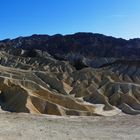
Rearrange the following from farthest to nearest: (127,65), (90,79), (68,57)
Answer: (68,57) → (127,65) → (90,79)

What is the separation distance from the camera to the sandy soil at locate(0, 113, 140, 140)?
66.1 ft

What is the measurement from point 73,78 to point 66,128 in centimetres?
7068

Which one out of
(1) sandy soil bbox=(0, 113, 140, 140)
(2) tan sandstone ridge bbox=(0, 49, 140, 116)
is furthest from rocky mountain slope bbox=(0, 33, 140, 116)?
(1) sandy soil bbox=(0, 113, 140, 140)

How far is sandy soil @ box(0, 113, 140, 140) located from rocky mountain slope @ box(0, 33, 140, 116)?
47.7ft

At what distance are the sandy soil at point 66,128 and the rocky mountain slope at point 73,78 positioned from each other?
14.5 m

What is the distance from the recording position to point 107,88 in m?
78.7

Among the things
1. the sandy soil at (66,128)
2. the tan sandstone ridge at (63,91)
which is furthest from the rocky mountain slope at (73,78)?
the sandy soil at (66,128)

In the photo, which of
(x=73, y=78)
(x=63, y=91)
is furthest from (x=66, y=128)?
(x=73, y=78)

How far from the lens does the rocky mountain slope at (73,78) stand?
1764 inches

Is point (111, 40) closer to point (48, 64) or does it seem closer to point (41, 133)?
point (48, 64)

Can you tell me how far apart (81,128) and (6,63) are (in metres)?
94.8

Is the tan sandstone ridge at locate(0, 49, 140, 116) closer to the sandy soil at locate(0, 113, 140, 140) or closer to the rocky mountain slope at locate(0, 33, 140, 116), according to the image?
the rocky mountain slope at locate(0, 33, 140, 116)

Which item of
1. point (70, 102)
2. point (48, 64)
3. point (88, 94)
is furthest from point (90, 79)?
point (70, 102)

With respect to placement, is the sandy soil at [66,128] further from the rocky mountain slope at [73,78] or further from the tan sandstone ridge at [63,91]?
the rocky mountain slope at [73,78]
